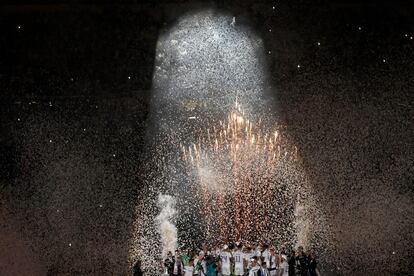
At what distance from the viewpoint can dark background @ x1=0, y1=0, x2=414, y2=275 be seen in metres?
14.5

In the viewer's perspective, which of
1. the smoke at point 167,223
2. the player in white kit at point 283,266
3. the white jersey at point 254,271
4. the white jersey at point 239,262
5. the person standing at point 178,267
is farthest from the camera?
the smoke at point 167,223

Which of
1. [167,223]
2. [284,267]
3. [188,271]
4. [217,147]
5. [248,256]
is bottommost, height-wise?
[188,271]

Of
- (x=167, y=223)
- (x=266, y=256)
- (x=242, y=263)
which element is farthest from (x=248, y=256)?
(x=167, y=223)

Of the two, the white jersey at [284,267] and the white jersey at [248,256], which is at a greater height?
the white jersey at [248,256]

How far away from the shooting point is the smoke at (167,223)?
14.3 metres

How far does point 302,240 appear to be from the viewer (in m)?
14.0

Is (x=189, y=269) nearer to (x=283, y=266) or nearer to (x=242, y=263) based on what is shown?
(x=242, y=263)

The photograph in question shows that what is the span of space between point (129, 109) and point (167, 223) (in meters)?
3.93

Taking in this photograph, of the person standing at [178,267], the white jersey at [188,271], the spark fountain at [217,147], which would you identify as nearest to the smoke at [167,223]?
the spark fountain at [217,147]

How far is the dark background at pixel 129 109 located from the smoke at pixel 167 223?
0.95 meters

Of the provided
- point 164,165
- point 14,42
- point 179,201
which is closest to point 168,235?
point 179,201

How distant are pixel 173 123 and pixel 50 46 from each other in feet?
15.2

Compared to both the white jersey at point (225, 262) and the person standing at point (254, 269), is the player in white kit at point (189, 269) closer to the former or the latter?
the white jersey at point (225, 262)

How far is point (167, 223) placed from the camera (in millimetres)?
14820
